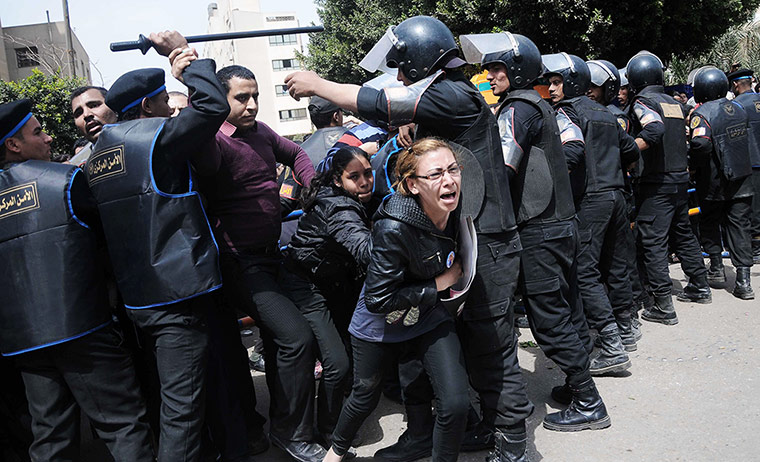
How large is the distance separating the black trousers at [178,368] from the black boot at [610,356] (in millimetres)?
2803

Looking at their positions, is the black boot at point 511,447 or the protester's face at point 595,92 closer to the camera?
the black boot at point 511,447

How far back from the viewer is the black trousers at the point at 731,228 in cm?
604

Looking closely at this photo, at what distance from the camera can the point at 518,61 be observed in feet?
12.0

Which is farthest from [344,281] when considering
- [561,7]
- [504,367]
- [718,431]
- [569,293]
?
[561,7]

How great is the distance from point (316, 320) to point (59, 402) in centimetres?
138

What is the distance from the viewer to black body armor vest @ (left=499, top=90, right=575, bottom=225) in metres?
3.47

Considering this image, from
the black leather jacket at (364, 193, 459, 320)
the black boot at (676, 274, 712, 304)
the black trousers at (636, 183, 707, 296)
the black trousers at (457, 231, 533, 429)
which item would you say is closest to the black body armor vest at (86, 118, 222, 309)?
the black leather jacket at (364, 193, 459, 320)

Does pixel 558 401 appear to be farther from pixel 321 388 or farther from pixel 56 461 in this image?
pixel 56 461

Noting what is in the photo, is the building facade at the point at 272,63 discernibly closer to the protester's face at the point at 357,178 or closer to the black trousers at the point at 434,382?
the protester's face at the point at 357,178

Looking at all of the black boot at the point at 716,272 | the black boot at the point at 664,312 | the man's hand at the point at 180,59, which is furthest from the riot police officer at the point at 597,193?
the man's hand at the point at 180,59

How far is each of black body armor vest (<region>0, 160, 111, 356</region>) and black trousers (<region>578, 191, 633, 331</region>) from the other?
3.33 metres

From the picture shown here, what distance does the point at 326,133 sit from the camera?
4.85 m

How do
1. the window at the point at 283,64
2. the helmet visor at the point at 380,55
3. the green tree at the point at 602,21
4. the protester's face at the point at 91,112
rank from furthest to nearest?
the window at the point at 283,64 < the green tree at the point at 602,21 < the protester's face at the point at 91,112 < the helmet visor at the point at 380,55

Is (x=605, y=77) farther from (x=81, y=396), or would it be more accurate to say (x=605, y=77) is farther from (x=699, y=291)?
(x=81, y=396)
